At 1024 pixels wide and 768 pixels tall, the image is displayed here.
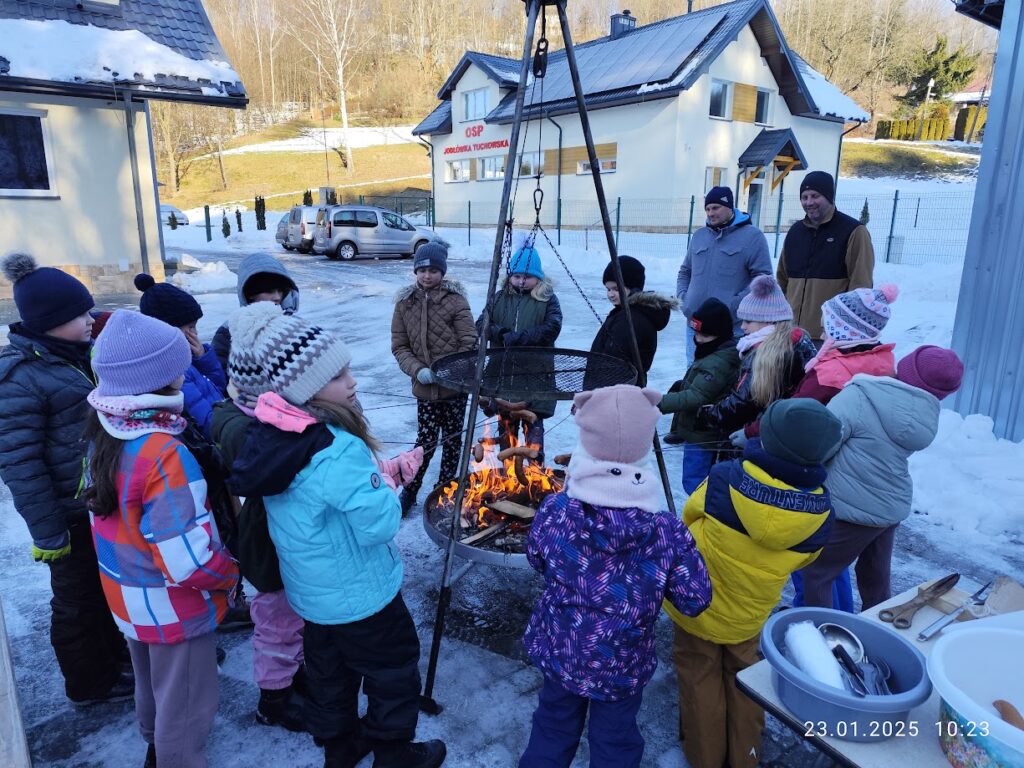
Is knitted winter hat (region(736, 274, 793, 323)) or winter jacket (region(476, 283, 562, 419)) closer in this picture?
knitted winter hat (region(736, 274, 793, 323))

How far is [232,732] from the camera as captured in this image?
2.42 meters

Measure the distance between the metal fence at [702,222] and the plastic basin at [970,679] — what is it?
14667 mm

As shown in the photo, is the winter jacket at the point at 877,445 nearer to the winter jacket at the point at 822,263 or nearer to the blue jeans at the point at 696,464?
the blue jeans at the point at 696,464

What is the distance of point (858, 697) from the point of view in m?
1.42

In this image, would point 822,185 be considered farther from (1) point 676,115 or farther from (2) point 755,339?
(1) point 676,115

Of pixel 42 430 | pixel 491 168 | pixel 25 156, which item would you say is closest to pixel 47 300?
pixel 42 430

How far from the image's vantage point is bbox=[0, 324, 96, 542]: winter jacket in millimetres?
2213

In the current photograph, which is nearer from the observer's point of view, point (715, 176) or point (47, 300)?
point (47, 300)

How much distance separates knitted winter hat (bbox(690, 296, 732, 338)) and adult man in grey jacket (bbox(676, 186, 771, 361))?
1354 mm

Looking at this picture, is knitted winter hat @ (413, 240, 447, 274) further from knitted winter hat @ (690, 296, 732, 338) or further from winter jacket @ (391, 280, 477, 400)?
knitted winter hat @ (690, 296, 732, 338)

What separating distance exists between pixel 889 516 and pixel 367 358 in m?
6.26

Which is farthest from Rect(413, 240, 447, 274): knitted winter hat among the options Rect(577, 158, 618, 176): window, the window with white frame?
Rect(577, 158, 618, 176): window

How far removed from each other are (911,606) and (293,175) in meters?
41.1

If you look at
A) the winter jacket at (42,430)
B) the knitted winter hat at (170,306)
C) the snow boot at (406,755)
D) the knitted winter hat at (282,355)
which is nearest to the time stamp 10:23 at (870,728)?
the snow boot at (406,755)
